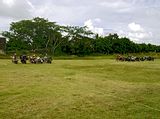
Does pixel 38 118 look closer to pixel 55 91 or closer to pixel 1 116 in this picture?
pixel 1 116

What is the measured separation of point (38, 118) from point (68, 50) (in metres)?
77.1

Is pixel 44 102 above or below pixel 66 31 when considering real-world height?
below

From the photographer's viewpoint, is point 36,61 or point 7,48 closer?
point 36,61

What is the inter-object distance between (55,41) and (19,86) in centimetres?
6830

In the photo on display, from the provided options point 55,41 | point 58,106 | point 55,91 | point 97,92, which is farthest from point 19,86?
point 55,41

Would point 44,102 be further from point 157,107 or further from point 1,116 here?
point 157,107

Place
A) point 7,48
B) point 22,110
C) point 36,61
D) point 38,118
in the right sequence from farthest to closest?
point 7,48
point 36,61
point 22,110
point 38,118

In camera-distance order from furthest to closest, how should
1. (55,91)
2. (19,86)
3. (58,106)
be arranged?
(19,86) → (55,91) → (58,106)

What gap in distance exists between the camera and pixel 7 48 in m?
85.1

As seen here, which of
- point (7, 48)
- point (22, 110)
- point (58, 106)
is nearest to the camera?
point (22, 110)

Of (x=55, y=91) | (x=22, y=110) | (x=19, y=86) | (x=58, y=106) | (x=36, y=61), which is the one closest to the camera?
(x=22, y=110)

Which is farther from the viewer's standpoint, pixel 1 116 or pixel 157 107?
pixel 157 107

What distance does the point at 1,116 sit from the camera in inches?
432

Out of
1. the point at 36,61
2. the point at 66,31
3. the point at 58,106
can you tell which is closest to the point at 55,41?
the point at 66,31
